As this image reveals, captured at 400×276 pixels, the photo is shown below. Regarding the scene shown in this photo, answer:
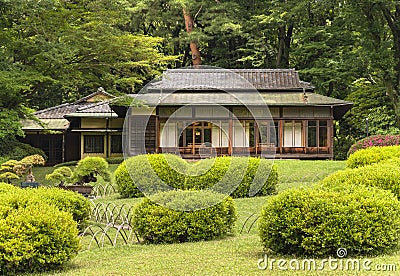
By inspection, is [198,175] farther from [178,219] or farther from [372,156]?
[178,219]

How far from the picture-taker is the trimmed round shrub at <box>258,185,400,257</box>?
6789 millimetres

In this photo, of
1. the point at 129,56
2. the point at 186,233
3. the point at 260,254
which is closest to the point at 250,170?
the point at 186,233

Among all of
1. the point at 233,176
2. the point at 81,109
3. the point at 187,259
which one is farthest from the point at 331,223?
the point at 81,109

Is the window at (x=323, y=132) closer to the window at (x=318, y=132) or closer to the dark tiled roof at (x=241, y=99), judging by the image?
the window at (x=318, y=132)

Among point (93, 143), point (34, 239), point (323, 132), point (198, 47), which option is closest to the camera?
point (34, 239)

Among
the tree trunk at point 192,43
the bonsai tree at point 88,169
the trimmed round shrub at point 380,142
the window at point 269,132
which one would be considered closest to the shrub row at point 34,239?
the bonsai tree at point 88,169

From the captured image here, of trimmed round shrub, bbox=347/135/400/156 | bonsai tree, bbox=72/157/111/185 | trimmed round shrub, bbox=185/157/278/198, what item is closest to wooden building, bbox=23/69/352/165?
trimmed round shrub, bbox=347/135/400/156

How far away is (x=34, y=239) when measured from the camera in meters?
6.60

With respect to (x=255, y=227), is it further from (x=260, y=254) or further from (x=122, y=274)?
(x=122, y=274)

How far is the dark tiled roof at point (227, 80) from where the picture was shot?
97.5ft

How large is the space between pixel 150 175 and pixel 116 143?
15.7 metres

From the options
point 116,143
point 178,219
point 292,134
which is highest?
point 292,134

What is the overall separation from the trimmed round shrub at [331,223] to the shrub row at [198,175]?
6.90 m

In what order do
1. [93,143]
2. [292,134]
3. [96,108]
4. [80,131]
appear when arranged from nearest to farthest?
[292,134] → [80,131] → [96,108] → [93,143]
